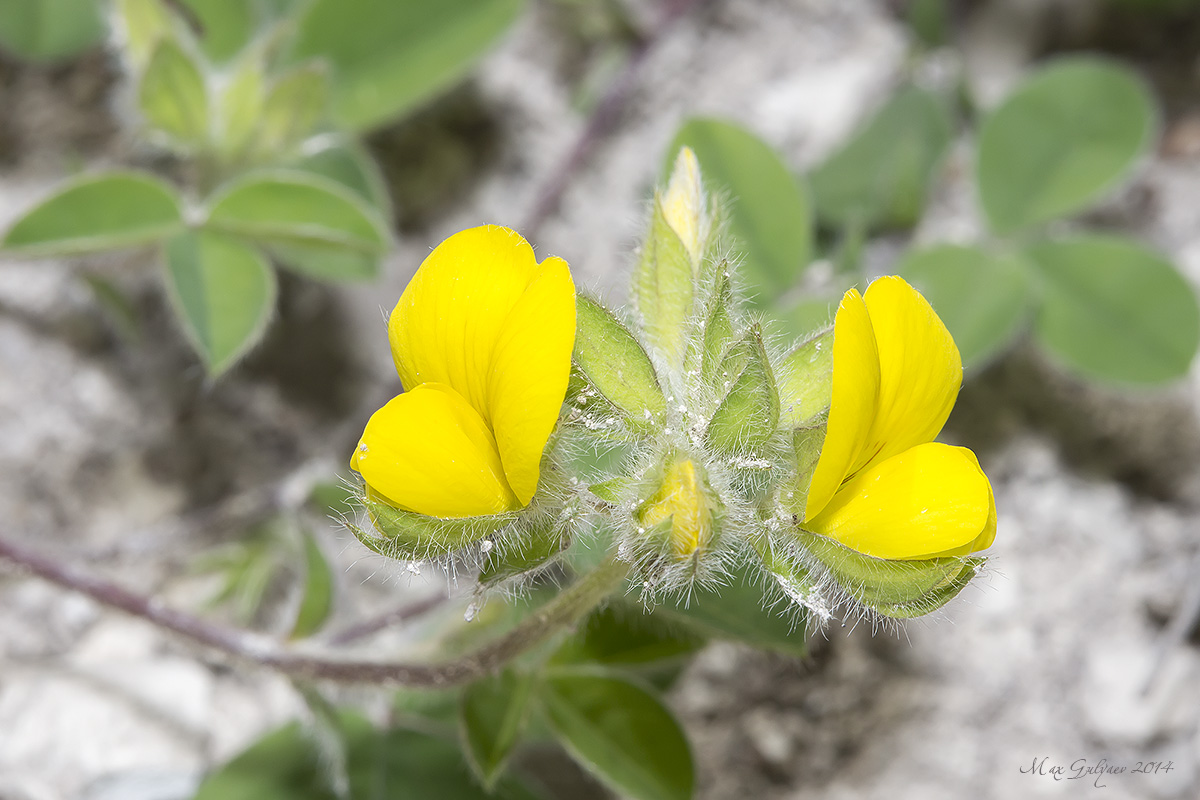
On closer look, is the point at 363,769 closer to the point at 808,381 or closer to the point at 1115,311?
the point at 808,381

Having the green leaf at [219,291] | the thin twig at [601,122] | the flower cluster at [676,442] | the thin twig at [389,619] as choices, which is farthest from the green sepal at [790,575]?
the thin twig at [601,122]

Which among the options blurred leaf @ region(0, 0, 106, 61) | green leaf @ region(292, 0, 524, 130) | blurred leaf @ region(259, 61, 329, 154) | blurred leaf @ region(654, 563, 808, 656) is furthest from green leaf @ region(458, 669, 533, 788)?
blurred leaf @ region(0, 0, 106, 61)

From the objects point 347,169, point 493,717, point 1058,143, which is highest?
point 347,169

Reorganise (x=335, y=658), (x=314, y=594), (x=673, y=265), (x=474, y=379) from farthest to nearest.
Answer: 1. (x=314, y=594)
2. (x=335, y=658)
3. (x=673, y=265)
4. (x=474, y=379)

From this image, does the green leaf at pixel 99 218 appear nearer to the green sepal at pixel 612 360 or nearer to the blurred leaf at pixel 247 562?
the blurred leaf at pixel 247 562

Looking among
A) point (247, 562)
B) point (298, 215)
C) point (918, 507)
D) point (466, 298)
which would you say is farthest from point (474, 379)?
point (247, 562)

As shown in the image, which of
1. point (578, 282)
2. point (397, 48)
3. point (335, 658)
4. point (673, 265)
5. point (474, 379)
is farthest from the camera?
point (397, 48)
